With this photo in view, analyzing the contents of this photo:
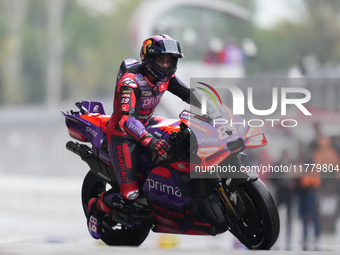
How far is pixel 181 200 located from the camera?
500cm

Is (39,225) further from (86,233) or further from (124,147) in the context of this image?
(124,147)

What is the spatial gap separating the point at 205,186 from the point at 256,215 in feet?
1.66

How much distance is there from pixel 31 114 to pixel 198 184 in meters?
29.3

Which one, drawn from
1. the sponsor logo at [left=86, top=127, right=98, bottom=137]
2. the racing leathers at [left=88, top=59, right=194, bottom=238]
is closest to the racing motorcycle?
the racing leathers at [left=88, top=59, right=194, bottom=238]

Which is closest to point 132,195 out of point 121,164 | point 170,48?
point 121,164

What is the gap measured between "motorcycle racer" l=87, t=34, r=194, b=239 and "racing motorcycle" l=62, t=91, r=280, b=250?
0.16 m

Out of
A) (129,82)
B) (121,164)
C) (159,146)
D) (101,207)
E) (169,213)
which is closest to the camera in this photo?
(159,146)

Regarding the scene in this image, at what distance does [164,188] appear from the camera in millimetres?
5090

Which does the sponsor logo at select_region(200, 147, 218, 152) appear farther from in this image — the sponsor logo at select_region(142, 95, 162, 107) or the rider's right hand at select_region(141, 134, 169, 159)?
the sponsor logo at select_region(142, 95, 162, 107)

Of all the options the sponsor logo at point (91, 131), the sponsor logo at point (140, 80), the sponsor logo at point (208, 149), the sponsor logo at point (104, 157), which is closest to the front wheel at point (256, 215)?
the sponsor logo at point (208, 149)

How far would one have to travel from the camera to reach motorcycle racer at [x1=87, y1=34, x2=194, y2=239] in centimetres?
495

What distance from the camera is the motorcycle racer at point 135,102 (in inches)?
195

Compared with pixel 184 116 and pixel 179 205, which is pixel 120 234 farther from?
pixel 184 116

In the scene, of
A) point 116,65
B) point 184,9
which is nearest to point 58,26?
point 116,65
